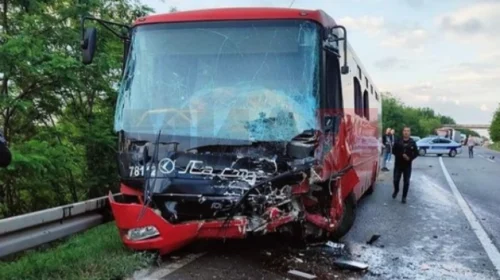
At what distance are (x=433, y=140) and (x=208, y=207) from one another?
37.5m

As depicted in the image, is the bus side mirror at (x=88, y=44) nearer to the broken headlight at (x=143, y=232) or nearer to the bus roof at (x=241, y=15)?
the bus roof at (x=241, y=15)

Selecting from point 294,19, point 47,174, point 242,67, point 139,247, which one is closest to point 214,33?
point 242,67

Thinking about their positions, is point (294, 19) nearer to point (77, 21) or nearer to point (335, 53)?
point (335, 53)

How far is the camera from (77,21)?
32.8 feet

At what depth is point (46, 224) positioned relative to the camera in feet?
18.9

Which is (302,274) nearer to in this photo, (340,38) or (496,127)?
(340,38)

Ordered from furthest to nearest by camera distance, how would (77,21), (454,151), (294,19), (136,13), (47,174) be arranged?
1. (454,151)
2. (136,13)
3. (77,21)
4. (47,174)
5. (294,19)

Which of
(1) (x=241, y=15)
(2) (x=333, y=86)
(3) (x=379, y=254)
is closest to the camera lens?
(1) (x=241, y=15)

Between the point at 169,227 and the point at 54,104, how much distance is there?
6.19 metres

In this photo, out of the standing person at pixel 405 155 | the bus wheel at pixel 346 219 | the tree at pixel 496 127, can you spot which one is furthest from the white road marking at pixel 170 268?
the tree at pixel 496 127

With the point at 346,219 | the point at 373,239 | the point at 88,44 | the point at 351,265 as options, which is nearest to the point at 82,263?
the point at 88,44

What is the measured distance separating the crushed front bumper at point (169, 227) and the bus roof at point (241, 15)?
2266mm

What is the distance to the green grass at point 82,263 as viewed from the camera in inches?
190

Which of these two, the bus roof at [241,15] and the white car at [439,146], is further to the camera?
the white car at [439,146]
